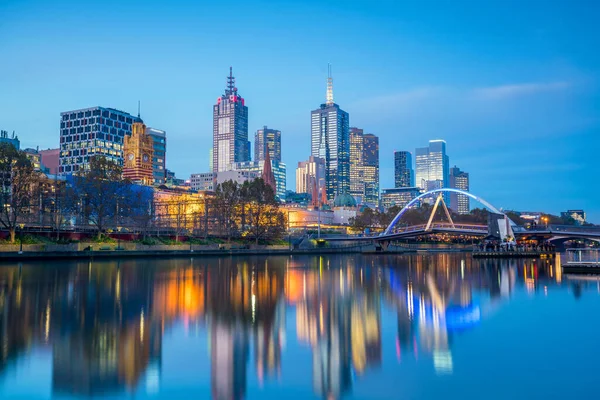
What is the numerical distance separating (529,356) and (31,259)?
53.4 metres

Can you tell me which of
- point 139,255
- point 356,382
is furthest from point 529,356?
point 139,255

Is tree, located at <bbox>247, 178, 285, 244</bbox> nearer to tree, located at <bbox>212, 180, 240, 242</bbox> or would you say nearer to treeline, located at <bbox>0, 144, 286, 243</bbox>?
treeline, located at <bbox>0, 144, 286, 243</bbox>

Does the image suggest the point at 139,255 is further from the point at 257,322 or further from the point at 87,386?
the point at 87,386

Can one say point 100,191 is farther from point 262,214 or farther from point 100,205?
point 262,214

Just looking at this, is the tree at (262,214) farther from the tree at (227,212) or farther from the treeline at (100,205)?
the tree at (227,212)

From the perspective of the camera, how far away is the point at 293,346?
44.0ft

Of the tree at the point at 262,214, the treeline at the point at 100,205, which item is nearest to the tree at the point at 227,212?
the treeline at the point at 100,205

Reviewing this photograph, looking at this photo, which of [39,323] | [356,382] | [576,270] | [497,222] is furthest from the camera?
[497,222]

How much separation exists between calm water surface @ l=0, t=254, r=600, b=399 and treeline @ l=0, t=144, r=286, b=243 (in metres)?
50.4

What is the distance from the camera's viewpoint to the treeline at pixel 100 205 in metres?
69.8

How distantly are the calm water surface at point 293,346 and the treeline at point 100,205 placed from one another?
165 feet

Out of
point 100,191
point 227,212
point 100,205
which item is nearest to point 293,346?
point 100,205

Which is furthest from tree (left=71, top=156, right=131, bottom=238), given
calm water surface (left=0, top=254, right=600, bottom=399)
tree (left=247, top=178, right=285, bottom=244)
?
calm water surface (left=0, top=254, right=600, bottom=399)

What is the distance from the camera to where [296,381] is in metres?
10.5
